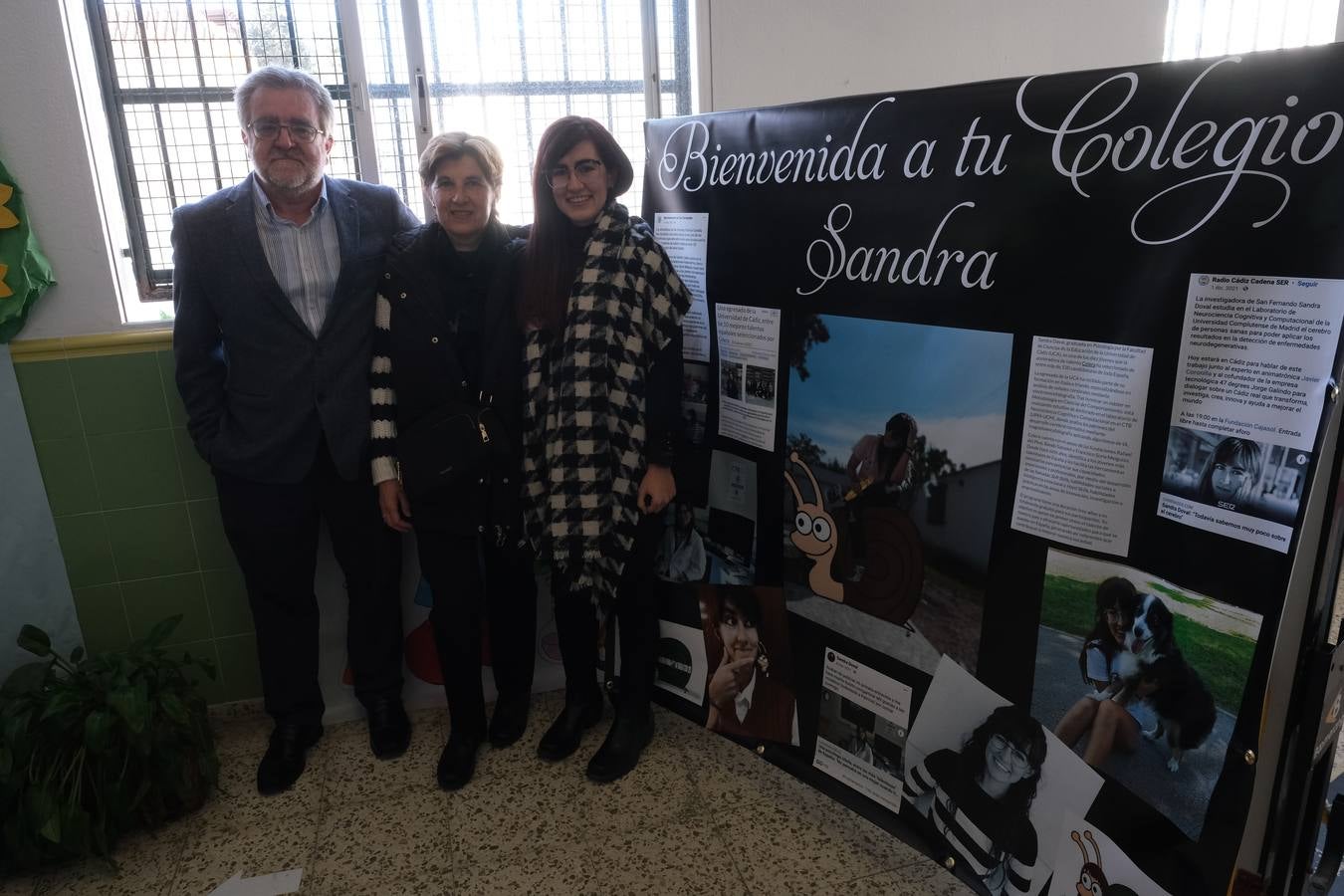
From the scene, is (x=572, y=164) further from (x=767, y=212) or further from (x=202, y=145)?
(x=202, y=145)

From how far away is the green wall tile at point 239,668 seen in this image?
2.27 meters

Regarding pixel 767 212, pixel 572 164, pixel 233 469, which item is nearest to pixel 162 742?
pixel 233 469

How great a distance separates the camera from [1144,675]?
128 centimetres

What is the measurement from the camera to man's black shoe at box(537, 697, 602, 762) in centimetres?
211

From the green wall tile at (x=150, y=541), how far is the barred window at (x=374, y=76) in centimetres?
59

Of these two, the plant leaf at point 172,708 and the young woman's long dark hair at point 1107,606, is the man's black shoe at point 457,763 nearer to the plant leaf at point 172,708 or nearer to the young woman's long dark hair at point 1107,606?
the plant leaf at point 172,708

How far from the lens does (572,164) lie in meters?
1.73

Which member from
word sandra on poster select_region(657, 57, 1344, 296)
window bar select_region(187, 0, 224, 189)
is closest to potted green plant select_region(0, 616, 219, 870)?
window bar select_region(187, 0, 224, 189)

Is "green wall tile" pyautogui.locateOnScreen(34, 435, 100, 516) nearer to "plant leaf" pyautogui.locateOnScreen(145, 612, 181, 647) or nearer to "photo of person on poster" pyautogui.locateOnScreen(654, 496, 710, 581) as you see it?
"plant leaf" pyautogui.locateOnScreen(145, 612, 181, 647)

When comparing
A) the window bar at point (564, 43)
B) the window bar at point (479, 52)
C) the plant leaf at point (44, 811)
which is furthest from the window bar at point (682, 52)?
the plant leaf at point (44, 811)

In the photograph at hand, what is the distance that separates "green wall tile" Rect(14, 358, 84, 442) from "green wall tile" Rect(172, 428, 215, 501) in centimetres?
23

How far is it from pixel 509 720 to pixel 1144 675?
4.97 ft

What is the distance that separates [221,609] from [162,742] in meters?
0.44

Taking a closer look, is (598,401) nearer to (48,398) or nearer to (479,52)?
(479,52)
